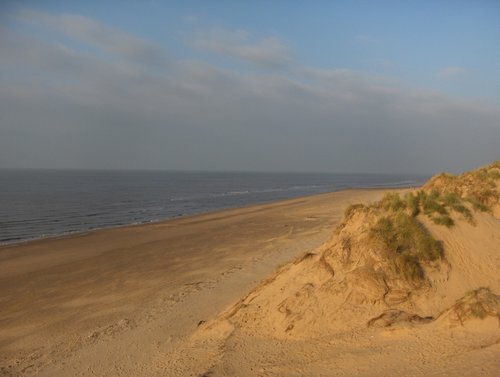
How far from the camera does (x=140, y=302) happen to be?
36.4 feet

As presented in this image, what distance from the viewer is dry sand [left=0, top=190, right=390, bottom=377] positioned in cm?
682

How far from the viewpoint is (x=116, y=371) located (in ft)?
22.7

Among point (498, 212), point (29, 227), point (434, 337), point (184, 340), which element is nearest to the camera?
point (434, 337)

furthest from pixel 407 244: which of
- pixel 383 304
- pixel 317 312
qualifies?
pixel 317 312

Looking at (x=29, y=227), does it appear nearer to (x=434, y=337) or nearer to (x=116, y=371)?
(x=116, y=371)

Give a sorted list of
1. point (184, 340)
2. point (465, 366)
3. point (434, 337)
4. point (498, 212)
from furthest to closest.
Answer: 1. point (498, 212)
2. point (184, 340)
3. point (434, 337)
4. point (465, 366)

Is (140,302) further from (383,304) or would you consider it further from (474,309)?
(474,309)

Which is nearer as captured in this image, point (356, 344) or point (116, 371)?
point (356, 344)

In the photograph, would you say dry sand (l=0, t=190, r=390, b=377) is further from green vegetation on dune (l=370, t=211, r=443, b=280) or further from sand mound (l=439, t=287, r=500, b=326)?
green vegetation on dune (l=370, t=211, r=443, b=280)

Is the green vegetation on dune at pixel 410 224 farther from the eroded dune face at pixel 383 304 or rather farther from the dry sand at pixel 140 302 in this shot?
the dry sand at pixel 140 302

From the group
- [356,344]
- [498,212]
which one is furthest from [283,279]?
[498,212]

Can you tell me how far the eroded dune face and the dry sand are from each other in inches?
3.2

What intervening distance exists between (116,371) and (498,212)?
1155 cm

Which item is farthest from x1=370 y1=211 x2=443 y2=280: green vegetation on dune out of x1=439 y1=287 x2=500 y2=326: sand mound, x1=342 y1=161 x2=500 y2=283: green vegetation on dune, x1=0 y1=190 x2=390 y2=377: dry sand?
x1=0 y1=190 x2=390 y2=377: dry sand
